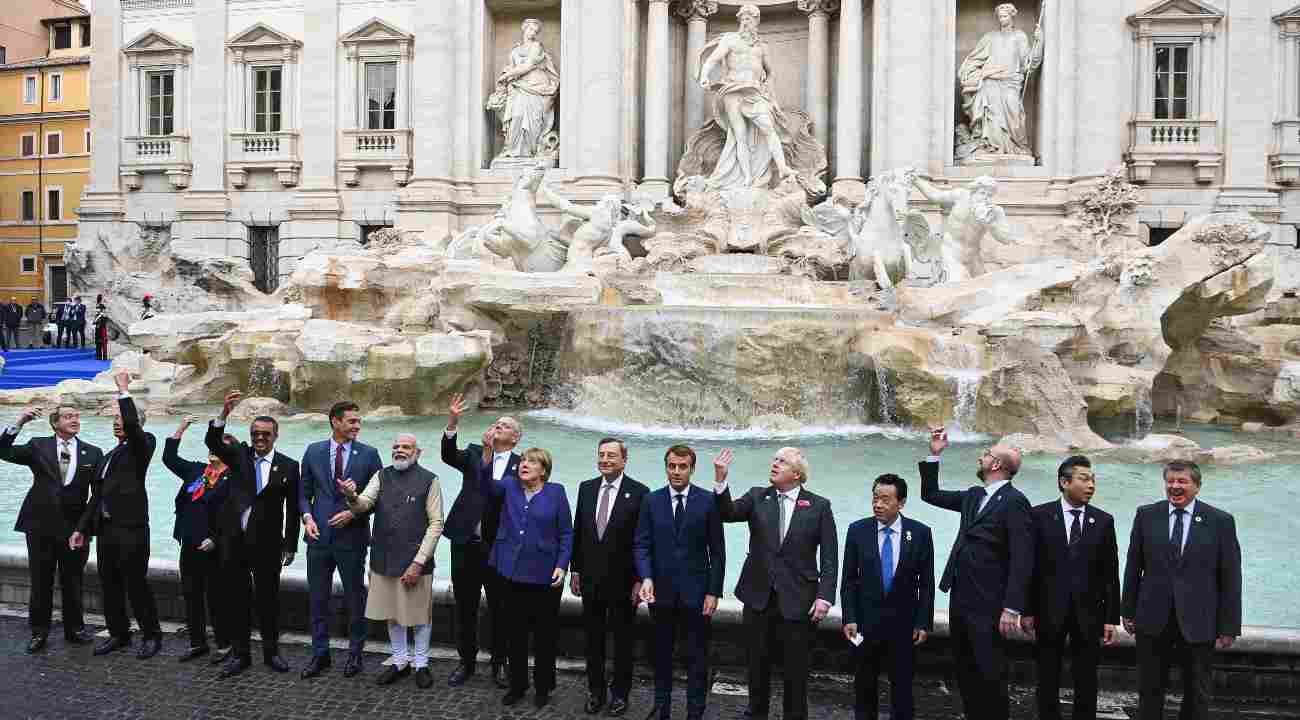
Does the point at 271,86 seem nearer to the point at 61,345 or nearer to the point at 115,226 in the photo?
the point at 115,226

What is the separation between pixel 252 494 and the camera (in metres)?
4.52

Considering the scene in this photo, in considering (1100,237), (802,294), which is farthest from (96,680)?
(1100,237)

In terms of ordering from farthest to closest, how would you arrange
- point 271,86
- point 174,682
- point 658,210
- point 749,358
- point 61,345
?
1. point 61,345
2. point 271,86
3. point 658,210
4. point 749,358
5. point 174,682

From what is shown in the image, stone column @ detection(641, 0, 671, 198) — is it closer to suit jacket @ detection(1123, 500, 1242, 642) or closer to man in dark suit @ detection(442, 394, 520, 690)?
man in dark suit @ detection(442, 394, 520, 690)

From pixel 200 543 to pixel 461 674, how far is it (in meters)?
1.35

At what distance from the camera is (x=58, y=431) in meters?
4.88

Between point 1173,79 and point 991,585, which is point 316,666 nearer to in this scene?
point 991,585

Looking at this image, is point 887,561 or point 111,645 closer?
point 887,561

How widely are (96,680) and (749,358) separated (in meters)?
7.85

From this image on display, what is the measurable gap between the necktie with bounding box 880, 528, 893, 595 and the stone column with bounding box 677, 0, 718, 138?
52.8ft

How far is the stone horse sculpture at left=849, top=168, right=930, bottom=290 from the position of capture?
46.4 feet

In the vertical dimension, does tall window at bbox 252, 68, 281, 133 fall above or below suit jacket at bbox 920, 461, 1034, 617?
above

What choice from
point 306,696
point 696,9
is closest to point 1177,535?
point 306,696

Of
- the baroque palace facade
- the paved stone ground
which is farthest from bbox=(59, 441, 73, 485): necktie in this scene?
the baroque palace facade
